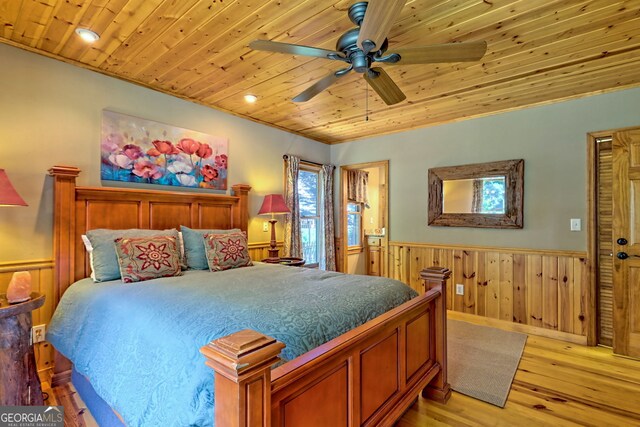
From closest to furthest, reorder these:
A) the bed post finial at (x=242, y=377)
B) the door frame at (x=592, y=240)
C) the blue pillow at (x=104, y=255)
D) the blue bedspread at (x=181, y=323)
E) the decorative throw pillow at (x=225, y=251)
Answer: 1. the bed post finial at (x=242, y=377)
2. the blue bedspread at (x=181, y=323)
3. the blue pillow at (x=104, y=255)
4. the decorative throw pillow at (x=225, y=251)
5. the door frame at (x=592, y=240)

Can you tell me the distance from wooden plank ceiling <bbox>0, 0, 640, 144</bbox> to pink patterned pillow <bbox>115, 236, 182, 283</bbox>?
145cm

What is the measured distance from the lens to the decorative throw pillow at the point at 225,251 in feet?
8.86

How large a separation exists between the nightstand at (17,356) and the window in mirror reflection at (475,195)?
4003 mm

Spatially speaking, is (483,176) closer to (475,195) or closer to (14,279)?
(475,195)

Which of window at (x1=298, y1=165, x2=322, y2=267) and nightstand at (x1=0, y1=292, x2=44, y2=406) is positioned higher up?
window at (x1=298, y1=165, x2=322, y2=267)

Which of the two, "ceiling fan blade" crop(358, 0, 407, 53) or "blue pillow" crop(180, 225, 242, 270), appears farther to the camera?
"blue pillow" crop(180, 225, 242, 270)

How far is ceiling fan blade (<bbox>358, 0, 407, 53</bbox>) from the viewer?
1.30 m

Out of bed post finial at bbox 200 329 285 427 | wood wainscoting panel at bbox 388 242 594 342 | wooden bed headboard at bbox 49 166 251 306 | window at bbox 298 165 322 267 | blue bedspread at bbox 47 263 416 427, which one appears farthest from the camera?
window at bbox 298 165 322 267

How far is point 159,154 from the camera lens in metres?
3.03

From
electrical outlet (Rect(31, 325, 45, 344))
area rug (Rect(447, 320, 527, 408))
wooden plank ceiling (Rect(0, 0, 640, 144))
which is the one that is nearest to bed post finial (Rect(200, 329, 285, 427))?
wooden plank ceiling (Rect(0, 0, 640, 144))

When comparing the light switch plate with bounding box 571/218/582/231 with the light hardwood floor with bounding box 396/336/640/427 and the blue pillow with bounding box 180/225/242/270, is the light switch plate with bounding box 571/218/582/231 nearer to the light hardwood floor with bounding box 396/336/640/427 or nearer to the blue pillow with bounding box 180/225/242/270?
the light hardwood floor with bounding box 396/336/640/427

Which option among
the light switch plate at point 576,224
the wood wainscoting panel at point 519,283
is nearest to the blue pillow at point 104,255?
the wood wainscoting panel at point 519,283

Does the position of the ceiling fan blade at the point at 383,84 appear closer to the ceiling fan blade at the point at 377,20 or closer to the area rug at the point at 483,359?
the ceiling fan blade at the point at 377,20

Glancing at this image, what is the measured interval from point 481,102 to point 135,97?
3.47 meters
